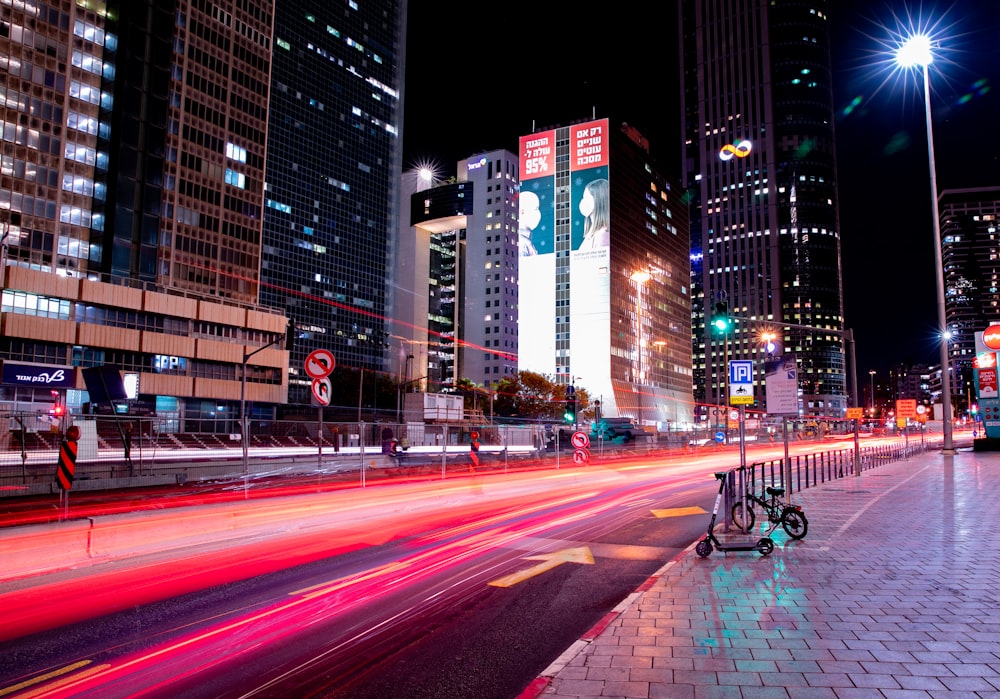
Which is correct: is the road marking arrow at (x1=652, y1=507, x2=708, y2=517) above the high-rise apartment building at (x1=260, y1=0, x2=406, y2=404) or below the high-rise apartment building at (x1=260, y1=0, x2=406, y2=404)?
below

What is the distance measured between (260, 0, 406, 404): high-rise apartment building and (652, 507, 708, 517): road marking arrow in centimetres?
12264

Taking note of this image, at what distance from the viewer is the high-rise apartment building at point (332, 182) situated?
138625mm

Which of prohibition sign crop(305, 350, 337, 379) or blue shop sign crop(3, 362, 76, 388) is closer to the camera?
prohibition sign crop(305, 350, 337, 379)

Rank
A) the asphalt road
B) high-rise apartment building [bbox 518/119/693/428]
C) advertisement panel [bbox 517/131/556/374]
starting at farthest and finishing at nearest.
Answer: advertisement panel [bbox 517/131/556/374] < high-rise apartment building [bbox 518/119/693/428] < the asphalt road

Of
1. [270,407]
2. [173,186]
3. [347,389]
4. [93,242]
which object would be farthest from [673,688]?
[347,389]

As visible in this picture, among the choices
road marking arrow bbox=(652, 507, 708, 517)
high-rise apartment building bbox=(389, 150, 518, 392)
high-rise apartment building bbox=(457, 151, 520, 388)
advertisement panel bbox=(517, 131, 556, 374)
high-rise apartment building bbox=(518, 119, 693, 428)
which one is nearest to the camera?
road marking arrow bbox=(652, 507, 708, 517)

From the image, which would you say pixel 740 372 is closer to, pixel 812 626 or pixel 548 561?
pixel 548 561

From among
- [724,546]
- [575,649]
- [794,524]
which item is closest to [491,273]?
[794,524]

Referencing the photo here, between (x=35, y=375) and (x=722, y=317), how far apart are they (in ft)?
162

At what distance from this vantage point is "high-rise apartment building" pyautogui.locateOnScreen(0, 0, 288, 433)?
65.2 meters

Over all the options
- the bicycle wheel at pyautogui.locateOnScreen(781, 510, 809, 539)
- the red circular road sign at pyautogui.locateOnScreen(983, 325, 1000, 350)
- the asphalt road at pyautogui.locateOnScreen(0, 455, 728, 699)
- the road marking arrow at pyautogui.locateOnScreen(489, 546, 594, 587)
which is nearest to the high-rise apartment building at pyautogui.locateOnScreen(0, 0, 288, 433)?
the asphalt road at pyautogui.locateOnScreen(0, 455, 728, 699)

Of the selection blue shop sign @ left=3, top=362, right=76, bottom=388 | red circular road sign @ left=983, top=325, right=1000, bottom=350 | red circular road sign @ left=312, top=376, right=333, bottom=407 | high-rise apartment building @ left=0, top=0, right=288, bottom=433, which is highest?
high-rise apartment building @ left=0, top=0, right=288, bottom=433

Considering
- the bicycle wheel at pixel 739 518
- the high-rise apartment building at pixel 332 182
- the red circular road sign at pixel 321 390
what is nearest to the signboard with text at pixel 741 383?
the bicycle wheel at pixel 739 518

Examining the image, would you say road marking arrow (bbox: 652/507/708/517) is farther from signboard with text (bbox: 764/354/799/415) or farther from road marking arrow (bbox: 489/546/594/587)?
road marking arrow (bbox: 489/546/594/587)
